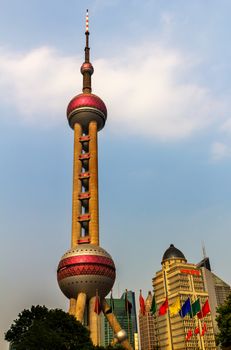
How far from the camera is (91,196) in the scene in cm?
12006

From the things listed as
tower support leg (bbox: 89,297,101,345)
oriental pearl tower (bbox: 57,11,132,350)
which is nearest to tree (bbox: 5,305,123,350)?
oriental pearl tower (bbox: 57,11,132,350)

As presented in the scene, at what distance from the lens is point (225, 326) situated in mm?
65688

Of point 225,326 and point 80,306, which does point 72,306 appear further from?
point 225,326

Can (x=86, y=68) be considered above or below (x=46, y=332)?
above

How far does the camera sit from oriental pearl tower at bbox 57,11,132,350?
344 feet

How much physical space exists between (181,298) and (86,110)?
96.1m

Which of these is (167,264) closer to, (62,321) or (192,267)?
(192,267)

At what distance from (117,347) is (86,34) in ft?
374

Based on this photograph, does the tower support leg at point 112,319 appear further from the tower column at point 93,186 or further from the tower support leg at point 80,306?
the tower column at point 93,186

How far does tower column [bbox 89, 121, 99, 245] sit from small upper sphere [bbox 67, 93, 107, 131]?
2660mm

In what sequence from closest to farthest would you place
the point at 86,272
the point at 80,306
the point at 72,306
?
the point at 80,306 < the point at 86,272 < the point at 72,306

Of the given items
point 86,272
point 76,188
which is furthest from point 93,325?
point 76,188

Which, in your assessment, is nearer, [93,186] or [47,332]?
[47,332]

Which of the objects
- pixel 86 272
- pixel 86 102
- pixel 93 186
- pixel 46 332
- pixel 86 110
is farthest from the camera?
pixel 86 102
